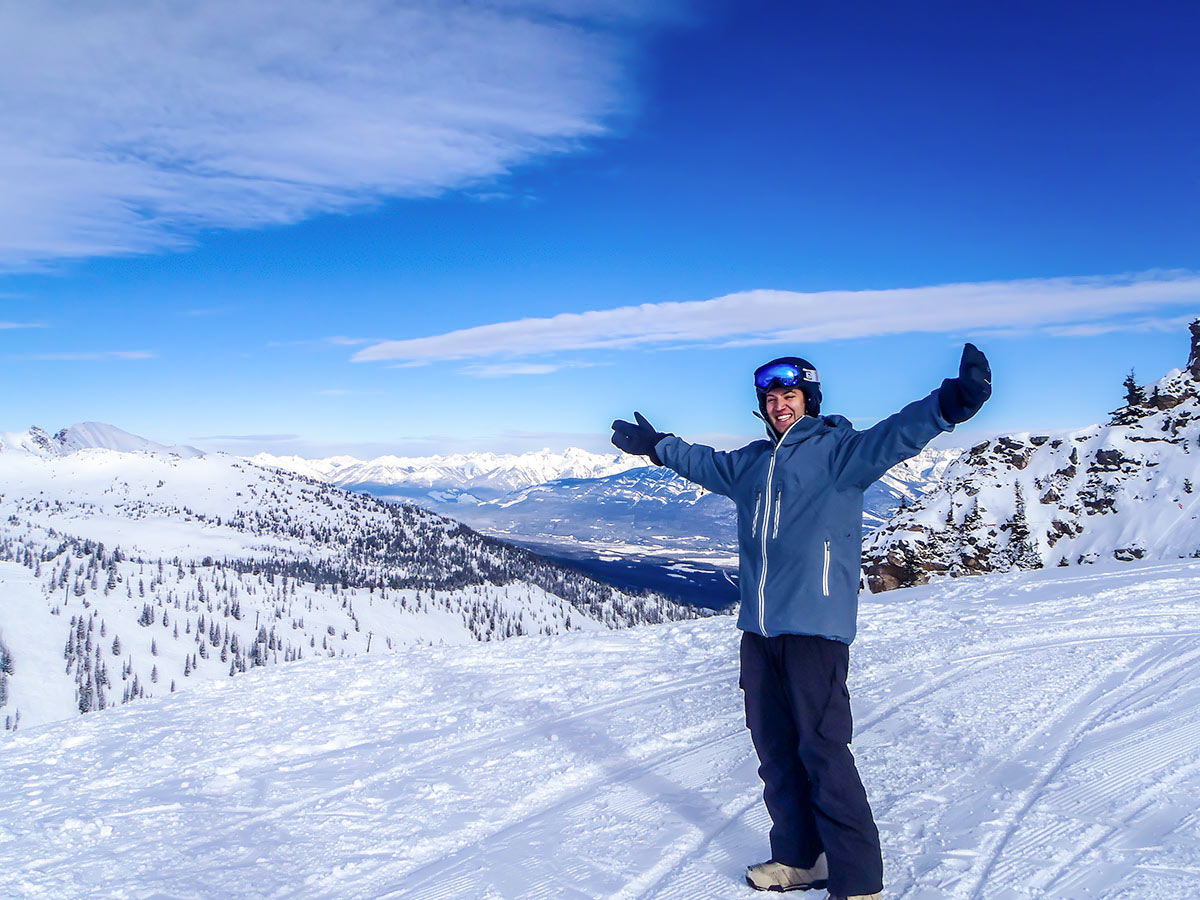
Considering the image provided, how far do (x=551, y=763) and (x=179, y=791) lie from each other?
2807 mm

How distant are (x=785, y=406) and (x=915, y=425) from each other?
0.80 m

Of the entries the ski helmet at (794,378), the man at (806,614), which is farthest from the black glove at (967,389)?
the ski helmet at (794,378)

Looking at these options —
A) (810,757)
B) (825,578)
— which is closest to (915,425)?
(825,578)

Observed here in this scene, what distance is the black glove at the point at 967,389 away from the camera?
3.02 m

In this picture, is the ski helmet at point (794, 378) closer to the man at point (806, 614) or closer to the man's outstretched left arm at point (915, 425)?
the man at point (806, 614)

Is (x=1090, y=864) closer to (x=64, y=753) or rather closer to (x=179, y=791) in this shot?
(x=179, y=791)

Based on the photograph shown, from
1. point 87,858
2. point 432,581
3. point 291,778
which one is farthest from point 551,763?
point 432,581

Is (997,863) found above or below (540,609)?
above

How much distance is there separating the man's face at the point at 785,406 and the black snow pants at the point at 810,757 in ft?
3.63

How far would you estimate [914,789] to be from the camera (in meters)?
4.75

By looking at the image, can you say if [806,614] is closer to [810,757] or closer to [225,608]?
[810,757]

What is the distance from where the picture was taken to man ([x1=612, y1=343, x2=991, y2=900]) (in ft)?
11.5

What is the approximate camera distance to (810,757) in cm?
366

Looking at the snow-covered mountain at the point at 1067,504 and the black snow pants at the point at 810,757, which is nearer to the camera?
the black snow pants at the point at 810,757
